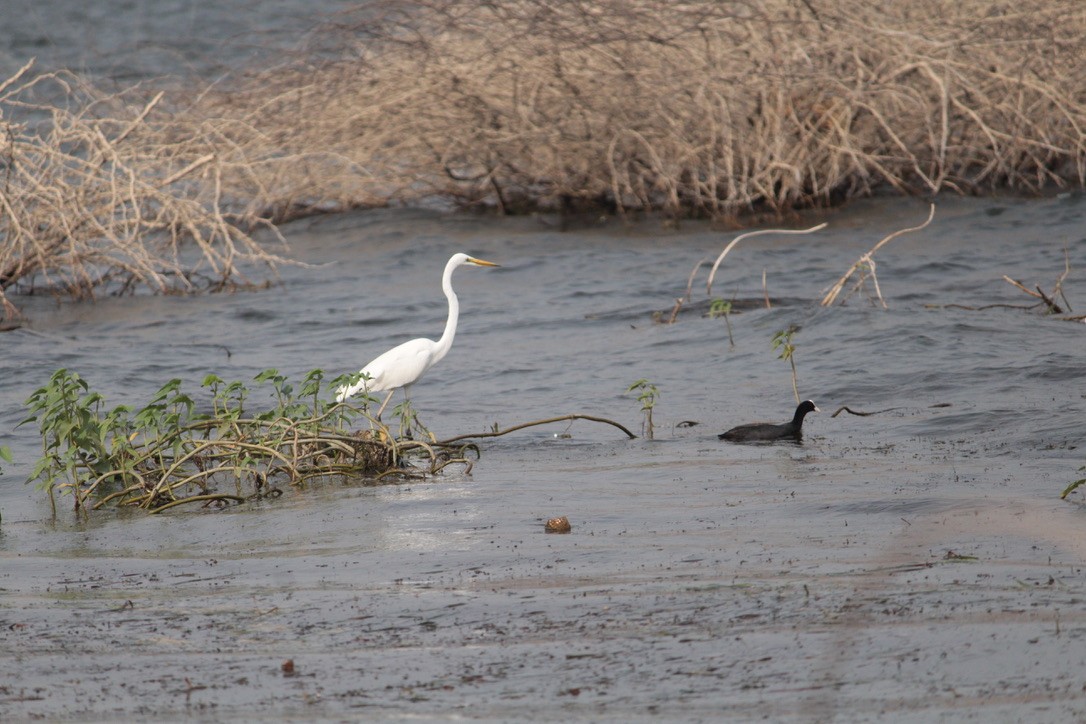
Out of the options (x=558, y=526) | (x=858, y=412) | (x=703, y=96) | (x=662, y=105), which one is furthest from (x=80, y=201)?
(x=558, y=526)

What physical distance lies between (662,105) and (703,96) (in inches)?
21.6

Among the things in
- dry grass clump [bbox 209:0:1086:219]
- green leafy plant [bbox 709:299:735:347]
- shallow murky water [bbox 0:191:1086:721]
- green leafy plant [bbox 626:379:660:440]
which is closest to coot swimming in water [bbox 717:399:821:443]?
shallow murky water [bbox 0:191:1086:721]

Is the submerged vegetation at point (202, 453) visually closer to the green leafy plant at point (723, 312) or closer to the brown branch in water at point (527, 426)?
the brown branch in water at point (527, 426)

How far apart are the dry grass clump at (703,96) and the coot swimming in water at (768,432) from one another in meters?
7.15

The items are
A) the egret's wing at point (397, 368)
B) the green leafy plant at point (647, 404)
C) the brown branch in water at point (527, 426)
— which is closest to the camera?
the brown branch in water at point (527, 426)

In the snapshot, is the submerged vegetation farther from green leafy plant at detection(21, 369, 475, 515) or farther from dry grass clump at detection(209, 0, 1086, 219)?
dry grass clump at detection(209, 0, 1086, 219)

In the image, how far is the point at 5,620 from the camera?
4.47 metres

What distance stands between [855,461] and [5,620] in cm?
402

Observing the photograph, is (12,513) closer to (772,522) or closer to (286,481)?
(286,481)

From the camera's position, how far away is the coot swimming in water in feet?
24.5

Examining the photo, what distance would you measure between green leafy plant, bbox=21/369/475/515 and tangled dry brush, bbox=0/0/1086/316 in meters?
6.34

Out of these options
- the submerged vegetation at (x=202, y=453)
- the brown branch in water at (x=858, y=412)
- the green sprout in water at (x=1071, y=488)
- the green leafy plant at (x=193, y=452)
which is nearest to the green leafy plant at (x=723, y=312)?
the brown branch in water at (x=858, y=412)

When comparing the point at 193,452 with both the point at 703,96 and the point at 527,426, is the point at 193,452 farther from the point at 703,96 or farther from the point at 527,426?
the point at 703,96

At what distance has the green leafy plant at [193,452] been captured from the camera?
6.55m
